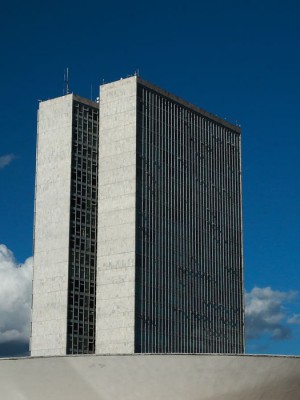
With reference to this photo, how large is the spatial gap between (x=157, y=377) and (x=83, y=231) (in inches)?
1257

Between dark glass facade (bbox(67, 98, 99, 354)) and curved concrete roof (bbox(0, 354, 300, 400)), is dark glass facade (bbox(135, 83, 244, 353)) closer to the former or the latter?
dark glass facade (bbox(67, 98, 99, 354))

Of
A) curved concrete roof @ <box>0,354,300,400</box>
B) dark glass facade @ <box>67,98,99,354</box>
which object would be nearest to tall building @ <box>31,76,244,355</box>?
dark glass facade @ <box>67,98,99,354</box>

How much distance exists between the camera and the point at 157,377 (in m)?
91.7

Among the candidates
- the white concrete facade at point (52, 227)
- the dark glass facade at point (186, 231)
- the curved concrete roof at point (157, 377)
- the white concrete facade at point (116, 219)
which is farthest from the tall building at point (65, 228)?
the curved concrete roof at point (157, 377)

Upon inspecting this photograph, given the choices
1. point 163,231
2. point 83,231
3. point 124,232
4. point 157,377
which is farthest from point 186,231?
point 157,377

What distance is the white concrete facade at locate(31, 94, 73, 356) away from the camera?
116250 mm

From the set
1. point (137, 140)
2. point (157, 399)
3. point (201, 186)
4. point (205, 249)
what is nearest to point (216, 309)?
point (205, 249)

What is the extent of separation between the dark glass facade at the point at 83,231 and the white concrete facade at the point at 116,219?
1884 mm

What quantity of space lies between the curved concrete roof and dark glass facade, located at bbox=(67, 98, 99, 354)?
2107cm

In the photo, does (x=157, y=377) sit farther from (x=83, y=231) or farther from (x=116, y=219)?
(x=83, y=231)

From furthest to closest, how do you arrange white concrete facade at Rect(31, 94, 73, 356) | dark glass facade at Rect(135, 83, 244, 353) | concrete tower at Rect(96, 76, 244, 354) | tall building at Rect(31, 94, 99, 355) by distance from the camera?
dark glass facade at Rect(135, 83, 244, 353)
tall building at Rect(31, 94, 99, 355)
white concrete facade at Rect(31, 94, 73, 356)
concrete tower at Rect(96, 76, 244, 354)

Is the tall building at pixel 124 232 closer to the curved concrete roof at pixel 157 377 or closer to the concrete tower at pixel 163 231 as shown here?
the concrete tower at pixel 163 231

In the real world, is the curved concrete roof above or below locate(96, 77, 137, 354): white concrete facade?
below

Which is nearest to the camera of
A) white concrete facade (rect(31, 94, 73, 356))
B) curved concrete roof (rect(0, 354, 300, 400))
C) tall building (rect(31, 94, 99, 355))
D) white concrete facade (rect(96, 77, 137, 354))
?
curved concrete roof (rect(0, 354, 300, 400))
